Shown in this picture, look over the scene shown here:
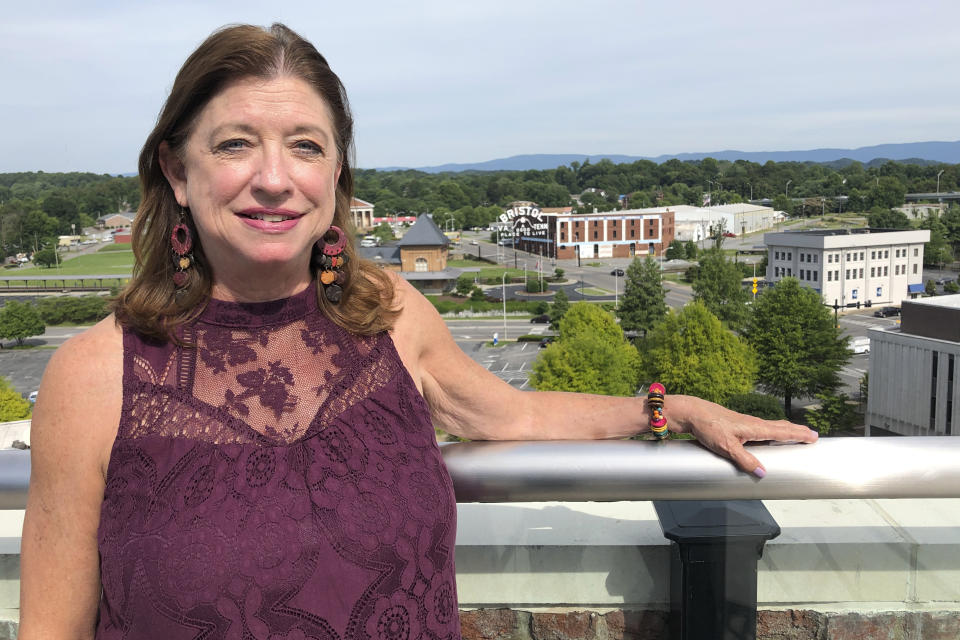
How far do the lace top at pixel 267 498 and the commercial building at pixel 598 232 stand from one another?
5590cm

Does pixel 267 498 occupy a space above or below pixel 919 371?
above

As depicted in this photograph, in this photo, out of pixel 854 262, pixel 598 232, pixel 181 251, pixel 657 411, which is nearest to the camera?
pixel 181 251

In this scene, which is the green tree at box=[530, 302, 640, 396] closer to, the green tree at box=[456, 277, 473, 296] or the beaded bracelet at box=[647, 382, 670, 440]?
the beaded bracelet at box=[647, 382, 670, 440]

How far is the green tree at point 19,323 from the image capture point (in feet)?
113

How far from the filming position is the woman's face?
3.84ft

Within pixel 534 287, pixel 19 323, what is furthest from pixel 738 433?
pixel 534 287

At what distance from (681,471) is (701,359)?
21.7m

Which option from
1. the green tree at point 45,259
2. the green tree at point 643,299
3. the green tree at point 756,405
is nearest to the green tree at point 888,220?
the green tree at point 643,299

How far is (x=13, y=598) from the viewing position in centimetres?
139

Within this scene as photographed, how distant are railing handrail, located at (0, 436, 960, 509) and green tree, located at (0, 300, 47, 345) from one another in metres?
38.3

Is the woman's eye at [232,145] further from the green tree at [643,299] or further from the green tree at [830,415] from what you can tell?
the green tree at [643,299]

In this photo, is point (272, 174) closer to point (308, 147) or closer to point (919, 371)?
point (308, 147)

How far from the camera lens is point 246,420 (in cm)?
115

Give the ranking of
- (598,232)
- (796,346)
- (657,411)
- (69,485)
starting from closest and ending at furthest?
(69,485) → (657,411) → (796,346) → (598,232)
